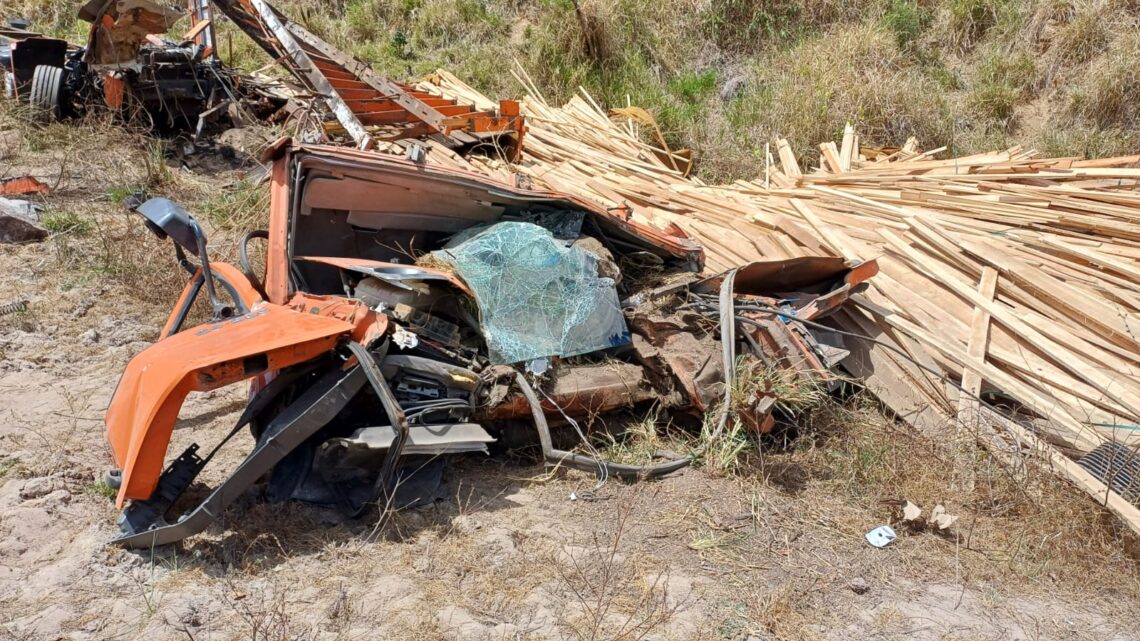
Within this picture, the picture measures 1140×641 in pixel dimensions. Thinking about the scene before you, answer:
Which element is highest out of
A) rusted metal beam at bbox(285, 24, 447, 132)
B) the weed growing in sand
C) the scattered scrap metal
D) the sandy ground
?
rusted metal beam at bbox(285, 24, 447, 132)

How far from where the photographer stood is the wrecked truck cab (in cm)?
360

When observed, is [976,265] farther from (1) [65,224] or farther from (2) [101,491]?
(1) [65,224]

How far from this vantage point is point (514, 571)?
3607mm

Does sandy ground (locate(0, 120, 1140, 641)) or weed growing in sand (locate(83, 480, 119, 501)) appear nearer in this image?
sandy ground (locate(0, 120, 1140, 641))

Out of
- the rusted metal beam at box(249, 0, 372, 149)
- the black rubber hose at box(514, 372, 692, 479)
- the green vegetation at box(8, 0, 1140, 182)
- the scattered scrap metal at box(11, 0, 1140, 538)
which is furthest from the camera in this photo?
the green vegetation at box(8, 0, 1140, 182)

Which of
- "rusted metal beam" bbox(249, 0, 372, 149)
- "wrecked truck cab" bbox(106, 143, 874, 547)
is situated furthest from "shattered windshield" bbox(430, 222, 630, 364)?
"rusted metal beam" bbox(249, 0, 372, 149)

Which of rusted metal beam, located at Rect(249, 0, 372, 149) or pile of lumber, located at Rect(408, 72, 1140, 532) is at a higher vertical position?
rusted metal beam, located at Rect(249, 0, 372, 149)

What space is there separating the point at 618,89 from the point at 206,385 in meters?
9.11

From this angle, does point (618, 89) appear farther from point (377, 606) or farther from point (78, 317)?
point (377, 606)

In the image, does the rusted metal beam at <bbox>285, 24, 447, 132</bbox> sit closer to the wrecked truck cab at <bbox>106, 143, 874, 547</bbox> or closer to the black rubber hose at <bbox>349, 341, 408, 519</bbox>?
the wrecked truck cab at <bbox>106, 143, 874, 547</bbox>

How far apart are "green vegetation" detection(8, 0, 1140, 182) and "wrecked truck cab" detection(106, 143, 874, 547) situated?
4602 mm

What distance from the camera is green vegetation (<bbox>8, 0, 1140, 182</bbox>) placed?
9875mm

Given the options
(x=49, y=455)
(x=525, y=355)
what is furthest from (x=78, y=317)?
(x=525, y=355)

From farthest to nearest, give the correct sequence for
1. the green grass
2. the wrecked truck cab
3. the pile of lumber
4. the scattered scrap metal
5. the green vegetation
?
the green vegetation < the green grass < the pile of lumber < the scattered scrap metal < the wrecked truck cab
